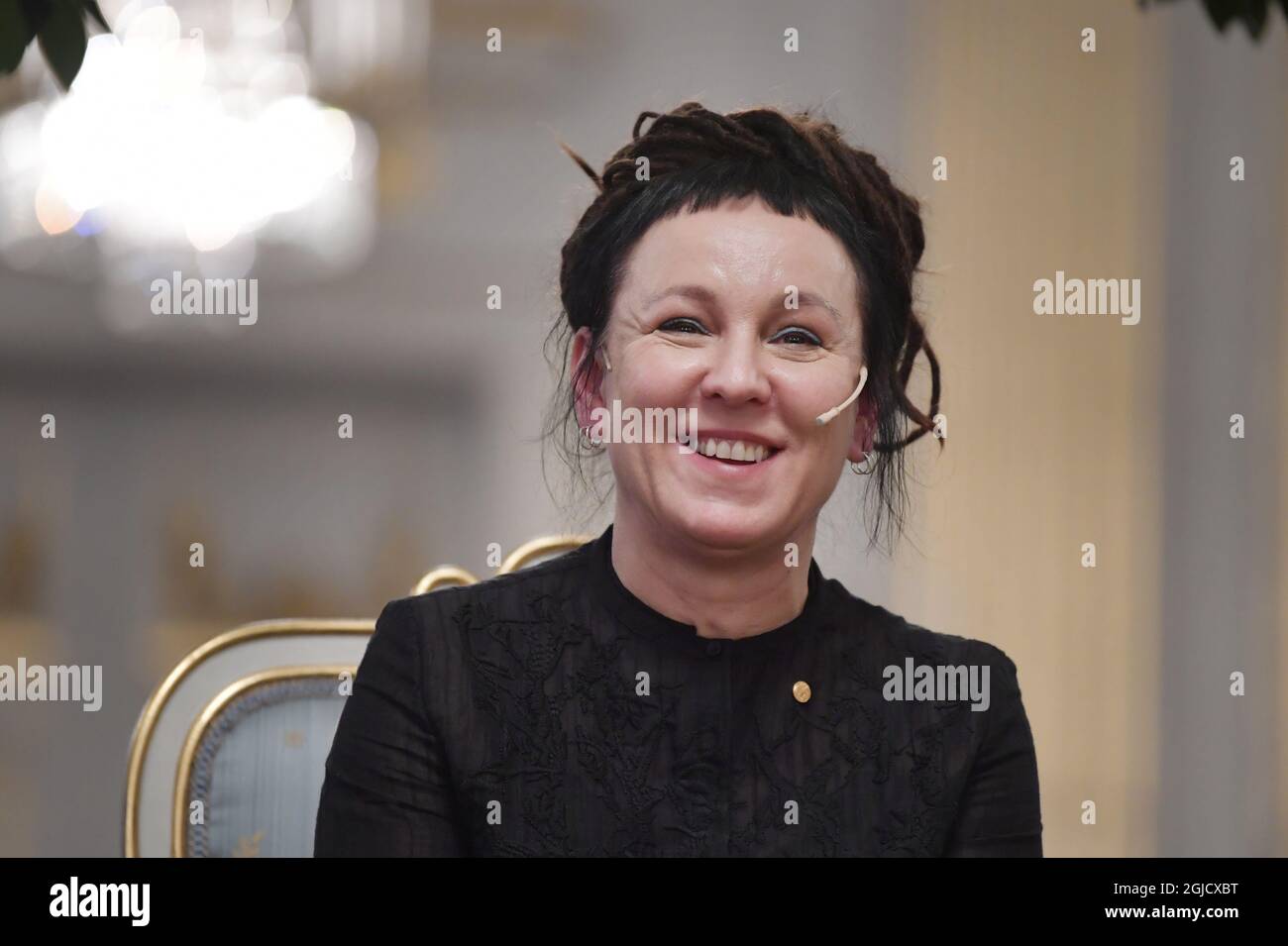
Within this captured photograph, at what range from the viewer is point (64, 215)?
5.99 feet

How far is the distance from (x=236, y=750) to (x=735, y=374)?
0.62m

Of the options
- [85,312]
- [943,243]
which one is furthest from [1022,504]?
[85,312]

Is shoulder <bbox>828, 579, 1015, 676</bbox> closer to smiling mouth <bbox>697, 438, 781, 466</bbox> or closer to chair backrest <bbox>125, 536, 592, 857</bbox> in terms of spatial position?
smiling mouth <bbox>697, 438, 781, 466</bbox>

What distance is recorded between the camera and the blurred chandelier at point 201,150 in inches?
68.4

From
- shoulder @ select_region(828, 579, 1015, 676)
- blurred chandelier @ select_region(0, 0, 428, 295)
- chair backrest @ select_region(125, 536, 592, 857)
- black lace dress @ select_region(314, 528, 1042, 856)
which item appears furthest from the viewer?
blurred chandelier @ select_region(0, 0, 428, 295)

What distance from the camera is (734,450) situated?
1197 millimetres

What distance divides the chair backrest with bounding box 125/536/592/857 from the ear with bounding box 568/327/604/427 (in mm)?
254

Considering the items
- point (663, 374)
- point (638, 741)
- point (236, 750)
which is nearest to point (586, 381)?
point (663, 374)

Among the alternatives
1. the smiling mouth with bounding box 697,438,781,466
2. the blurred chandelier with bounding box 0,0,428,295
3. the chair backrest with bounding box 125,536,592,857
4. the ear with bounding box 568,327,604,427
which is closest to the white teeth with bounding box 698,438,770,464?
the smiling mouth with bounding box 697,438,781,466

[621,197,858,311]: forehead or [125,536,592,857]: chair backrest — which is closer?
[621,197,858,311]: forehead

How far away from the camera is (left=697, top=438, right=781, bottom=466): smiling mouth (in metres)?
1.19

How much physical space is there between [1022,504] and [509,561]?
614 mm

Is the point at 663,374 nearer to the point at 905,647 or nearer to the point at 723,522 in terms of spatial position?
the point at 723,522

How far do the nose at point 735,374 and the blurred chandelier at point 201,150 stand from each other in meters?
0.79
